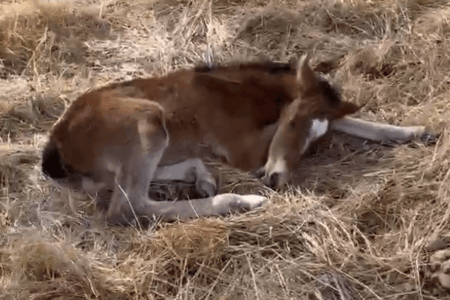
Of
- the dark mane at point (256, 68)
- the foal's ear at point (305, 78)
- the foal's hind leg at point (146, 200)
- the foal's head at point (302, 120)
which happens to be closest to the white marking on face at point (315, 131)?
the foal's head at point (302, 120)

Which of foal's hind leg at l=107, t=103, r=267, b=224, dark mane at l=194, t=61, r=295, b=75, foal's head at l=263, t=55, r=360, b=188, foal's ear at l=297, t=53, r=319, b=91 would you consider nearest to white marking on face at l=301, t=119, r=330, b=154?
foal's head at l=263, t=55, r=360, b=188

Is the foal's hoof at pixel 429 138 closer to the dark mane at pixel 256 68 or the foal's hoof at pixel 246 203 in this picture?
the dark mane at pixel 256 68

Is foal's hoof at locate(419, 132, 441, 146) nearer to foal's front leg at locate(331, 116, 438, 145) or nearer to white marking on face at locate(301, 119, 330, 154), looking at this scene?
foal's front leg at locate(331, 116, 438, 145)

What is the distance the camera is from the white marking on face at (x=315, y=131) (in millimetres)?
3982

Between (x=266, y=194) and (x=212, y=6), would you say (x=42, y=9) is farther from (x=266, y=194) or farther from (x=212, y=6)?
(x=266, y=194)

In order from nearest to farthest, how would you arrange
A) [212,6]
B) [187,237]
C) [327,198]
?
[187,237]
[327,198]
[212,6]

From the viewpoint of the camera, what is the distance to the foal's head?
3.87 metres

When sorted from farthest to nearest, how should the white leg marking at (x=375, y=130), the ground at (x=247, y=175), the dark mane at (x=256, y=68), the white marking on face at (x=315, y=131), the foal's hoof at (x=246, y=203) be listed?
the dark mane at (x=256, y=68), the white leg marking at (x=375, y=130), the white marking on face at (x=315, y=131), the foal's hoof at (x=246, y=203), the ground at (x=247, y=175)

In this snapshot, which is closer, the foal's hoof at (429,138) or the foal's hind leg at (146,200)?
the foal's hind leg at (146,200)

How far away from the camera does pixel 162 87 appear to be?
162 inches

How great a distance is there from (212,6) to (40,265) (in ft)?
10.2

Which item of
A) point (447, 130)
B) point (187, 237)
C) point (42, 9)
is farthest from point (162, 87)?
point (42, 9)

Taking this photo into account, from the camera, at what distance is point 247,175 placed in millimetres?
3982

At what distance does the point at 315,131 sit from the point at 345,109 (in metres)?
0.29
